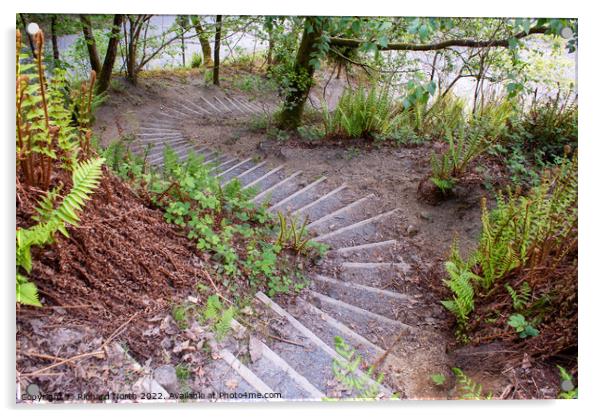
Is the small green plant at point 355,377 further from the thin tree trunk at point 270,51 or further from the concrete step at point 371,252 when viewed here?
the thin tree trunk at point 270,51

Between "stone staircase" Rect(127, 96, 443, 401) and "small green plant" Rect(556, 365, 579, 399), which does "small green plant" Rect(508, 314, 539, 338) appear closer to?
"small green plant" Rect(556, 365, 579, 399)

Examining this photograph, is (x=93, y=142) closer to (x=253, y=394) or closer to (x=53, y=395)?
(x=53, y=395)

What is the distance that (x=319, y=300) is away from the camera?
110 inches

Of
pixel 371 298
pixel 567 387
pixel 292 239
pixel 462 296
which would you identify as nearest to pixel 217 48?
pixel 292 239

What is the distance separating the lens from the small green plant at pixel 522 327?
2.21 m

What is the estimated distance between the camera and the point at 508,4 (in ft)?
8.04

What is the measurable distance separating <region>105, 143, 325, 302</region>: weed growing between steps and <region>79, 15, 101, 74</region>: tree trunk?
0.54 metres

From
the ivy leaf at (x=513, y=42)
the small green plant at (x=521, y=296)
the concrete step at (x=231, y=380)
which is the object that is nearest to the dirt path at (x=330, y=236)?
the concrete step at (x=231, y=380)

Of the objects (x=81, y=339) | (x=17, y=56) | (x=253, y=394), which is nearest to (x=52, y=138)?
(x=17, y=56)

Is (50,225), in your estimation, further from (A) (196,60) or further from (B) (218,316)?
(A) (196,60)

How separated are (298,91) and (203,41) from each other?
167cm

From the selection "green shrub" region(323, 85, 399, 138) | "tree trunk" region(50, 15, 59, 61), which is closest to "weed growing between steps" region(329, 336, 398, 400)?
"tree trunk" region(50, 15, 59, 61)

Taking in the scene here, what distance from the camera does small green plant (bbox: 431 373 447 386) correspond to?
7.41 feet

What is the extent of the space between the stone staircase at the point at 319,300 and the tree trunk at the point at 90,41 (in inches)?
19.3
